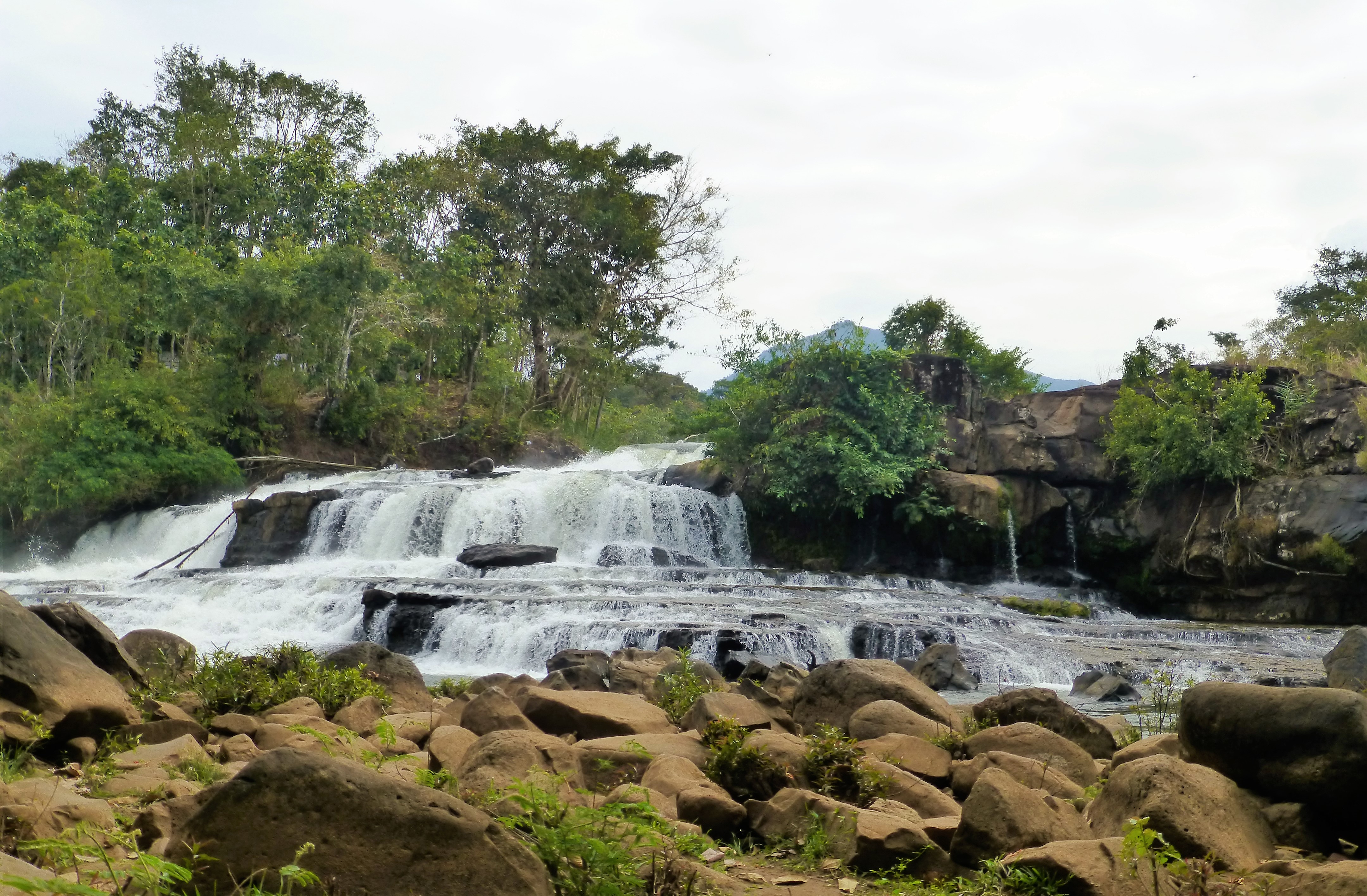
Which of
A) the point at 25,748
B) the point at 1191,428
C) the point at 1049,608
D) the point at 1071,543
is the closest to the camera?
the point at 25,748

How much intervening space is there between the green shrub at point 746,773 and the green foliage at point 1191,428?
15.8m

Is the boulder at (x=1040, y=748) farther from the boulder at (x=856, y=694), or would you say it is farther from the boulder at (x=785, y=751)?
the boulder at (x=785, y=751)

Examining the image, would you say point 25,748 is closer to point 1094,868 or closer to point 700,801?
point 700,801

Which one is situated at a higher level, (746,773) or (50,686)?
(50,686)

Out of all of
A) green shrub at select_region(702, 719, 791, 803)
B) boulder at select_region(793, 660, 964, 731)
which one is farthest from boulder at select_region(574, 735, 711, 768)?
boulder at select_region(793, 660, 964, 731)

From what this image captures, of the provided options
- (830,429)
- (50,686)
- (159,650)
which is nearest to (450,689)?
(159,650)

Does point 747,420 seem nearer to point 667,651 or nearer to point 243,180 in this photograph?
point 667,651

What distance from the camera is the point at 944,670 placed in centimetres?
1077

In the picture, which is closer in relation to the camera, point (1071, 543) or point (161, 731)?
point (161, 731)

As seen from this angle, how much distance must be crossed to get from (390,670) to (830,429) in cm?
1379

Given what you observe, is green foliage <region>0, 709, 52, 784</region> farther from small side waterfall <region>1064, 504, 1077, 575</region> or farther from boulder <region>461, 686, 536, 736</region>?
small side waterfall <region>1064, 504, 1077, 575</region>

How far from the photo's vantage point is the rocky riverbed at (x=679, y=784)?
282 centimetres

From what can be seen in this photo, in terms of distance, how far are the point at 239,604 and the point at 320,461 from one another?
40.5 feet

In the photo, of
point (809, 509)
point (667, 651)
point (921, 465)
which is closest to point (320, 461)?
point (809, 509)
